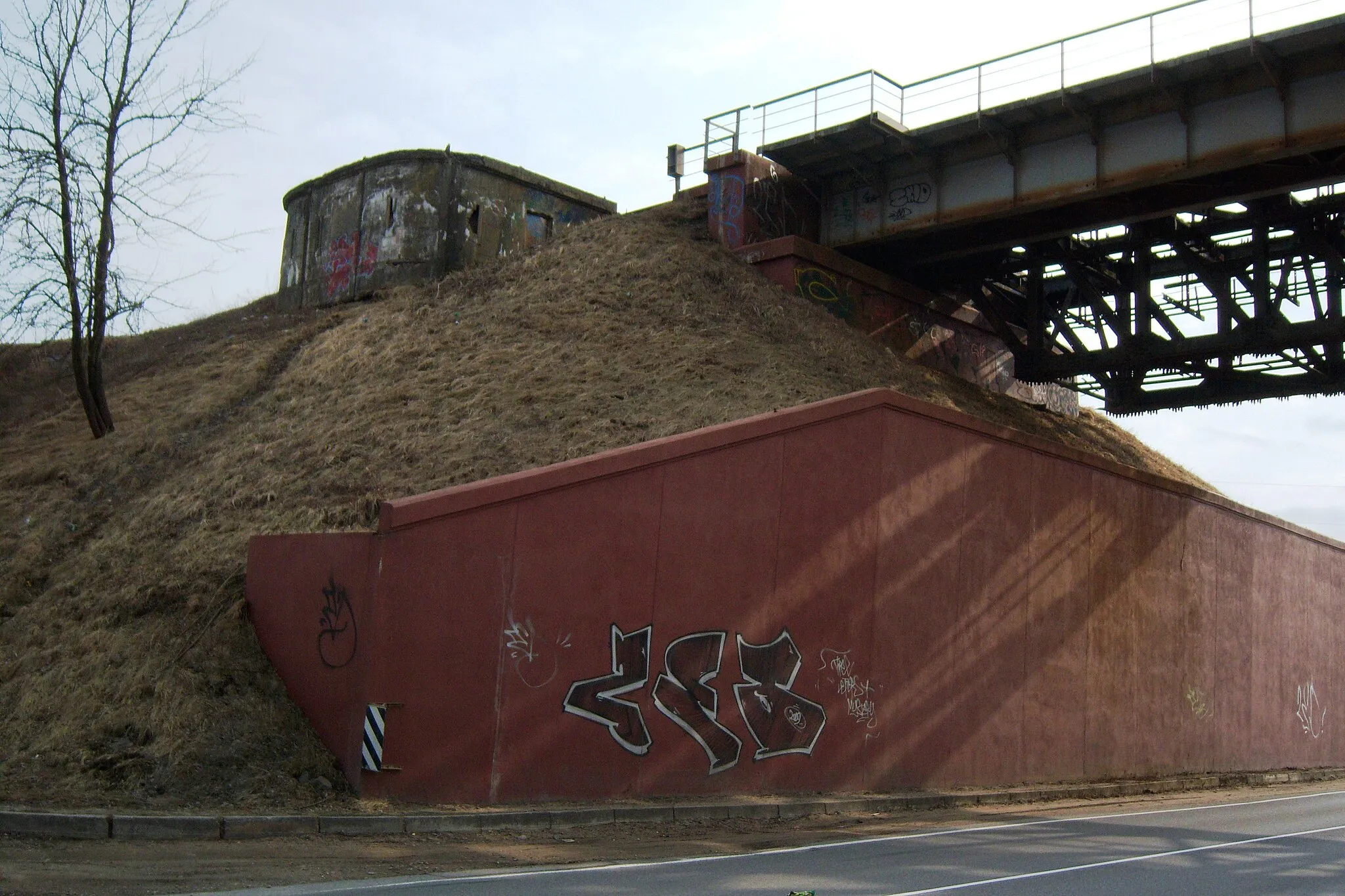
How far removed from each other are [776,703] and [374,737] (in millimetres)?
5131

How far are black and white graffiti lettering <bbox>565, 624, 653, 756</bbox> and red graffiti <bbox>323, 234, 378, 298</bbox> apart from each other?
17.4 meters

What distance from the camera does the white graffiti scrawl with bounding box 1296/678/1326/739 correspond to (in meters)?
26.1

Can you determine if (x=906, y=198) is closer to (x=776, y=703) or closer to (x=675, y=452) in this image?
(x=675, y=452)

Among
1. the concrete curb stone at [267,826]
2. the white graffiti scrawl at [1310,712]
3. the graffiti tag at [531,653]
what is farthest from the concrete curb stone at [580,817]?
the white graffiti scrawl at [1310,712]

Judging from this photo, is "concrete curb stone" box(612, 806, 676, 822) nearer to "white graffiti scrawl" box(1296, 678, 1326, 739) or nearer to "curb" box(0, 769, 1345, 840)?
"curb" box(0, 769, 1345, 840)

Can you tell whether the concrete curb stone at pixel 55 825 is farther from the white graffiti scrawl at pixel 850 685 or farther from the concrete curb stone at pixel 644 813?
the white graffiti scrawl at pixel 850 685

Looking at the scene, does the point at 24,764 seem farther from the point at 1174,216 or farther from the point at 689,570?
the point at 1174,216

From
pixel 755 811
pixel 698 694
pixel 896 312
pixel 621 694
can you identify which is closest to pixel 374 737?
pixel 621 694

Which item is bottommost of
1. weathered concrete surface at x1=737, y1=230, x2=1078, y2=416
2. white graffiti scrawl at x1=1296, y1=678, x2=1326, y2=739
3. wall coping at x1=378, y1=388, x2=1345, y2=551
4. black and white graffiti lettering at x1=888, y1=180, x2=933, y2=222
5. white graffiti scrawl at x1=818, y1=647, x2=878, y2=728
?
white graffiti scrawl at x1=1296, y1=678, x2=1326, y2=739

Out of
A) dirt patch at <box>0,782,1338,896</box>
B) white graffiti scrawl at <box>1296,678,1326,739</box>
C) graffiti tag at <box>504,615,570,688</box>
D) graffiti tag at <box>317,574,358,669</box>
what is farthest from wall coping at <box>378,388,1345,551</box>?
white graffiti scrawl at <box>1296,678,1326,739</box>

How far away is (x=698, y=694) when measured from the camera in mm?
13602

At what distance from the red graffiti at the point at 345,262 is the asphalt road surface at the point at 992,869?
20.2 metres

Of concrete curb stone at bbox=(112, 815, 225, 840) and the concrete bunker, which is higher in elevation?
the concrete bunker

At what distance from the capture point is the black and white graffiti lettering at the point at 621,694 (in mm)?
12680
